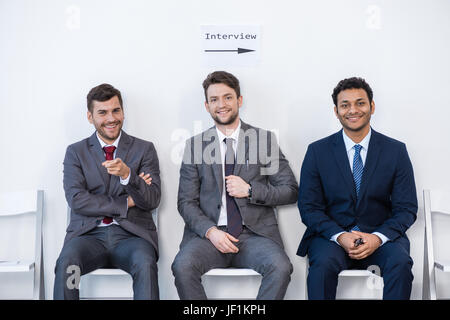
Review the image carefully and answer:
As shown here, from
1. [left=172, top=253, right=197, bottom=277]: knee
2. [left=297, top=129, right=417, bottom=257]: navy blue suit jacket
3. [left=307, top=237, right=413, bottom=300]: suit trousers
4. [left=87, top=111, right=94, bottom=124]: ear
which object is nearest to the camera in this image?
[left=307, top=237, right=413, bottom=300]: suit trousers

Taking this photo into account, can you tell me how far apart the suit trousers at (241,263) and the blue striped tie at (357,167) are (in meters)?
0.61

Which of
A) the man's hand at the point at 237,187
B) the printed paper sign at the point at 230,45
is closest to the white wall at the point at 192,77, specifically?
the printed paper sign at the point at 230,45

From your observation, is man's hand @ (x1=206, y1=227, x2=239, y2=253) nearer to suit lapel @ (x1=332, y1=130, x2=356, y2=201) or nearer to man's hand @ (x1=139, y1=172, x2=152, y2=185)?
man's hand @ (x1=139, y1=172, x2=152, y2=185)

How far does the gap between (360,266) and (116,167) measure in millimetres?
1509

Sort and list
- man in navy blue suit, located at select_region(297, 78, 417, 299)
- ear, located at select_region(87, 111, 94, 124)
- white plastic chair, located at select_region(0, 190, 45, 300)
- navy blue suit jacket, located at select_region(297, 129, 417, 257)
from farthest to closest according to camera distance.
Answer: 1. ear, located at select_region(87, 111, 94, 124)
2. white plastic chair, located at select_region(0, 190, 45, 300)
3. navy blue suit jacket, located at select_region(297, 129, 417, 257)
4. man in navy blue suit, located at select_region(297, 78, 417, 299)

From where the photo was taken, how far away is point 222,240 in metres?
3.06

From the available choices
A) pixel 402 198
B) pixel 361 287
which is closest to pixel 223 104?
pixel 402 198

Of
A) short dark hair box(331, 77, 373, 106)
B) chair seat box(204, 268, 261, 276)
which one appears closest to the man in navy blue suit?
short dark hair box(331, 77, 373, 106)

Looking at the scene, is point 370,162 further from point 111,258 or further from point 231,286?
point 111,258

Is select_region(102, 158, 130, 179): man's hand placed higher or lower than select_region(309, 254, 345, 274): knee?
higher

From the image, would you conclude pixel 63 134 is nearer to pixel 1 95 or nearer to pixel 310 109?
pixel 1 95

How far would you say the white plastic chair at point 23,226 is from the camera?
3.27m

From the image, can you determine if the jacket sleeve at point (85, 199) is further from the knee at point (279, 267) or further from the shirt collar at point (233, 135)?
the knee at point (279, 267)

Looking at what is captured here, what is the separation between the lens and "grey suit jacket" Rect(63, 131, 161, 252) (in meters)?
3.16
